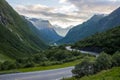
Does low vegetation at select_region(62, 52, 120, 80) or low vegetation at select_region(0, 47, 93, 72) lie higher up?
low vegetation at select_region(0, 47, 93, 72)

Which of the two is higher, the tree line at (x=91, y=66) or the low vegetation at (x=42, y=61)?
the low vegetation at (x=42, y=61)

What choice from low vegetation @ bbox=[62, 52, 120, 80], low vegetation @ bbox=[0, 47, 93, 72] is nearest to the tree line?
low vegetation @ bbox=[62, 52, 120, 80]

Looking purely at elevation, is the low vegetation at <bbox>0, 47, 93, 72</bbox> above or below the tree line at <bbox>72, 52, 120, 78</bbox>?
above

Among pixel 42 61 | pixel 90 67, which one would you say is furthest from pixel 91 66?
pixel 42 61

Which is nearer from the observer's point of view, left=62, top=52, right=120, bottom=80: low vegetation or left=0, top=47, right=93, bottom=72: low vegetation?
left=62, top=52, right=120, bottom=80: low vegetation

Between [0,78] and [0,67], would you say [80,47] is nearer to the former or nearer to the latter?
[0,67]

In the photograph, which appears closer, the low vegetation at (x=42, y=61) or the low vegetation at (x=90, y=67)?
the low vegetation at (x=90, y=67)

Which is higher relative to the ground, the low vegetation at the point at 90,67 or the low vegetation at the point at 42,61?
the low vegetation at the point at 42,61

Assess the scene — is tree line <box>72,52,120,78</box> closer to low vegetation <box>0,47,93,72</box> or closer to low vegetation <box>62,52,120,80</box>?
low vegetation <box>62,52,120,80</box>

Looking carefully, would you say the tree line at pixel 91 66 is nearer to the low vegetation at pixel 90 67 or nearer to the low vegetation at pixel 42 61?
the low vegetation at pixel 90 67

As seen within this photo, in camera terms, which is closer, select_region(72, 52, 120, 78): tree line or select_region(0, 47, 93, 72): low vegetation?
select_region(72, 52, 120, 78): tree line

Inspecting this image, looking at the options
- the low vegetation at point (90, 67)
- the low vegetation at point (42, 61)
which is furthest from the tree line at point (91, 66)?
the low vegetation at point (42, 61)

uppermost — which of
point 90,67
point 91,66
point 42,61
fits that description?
point 42,61

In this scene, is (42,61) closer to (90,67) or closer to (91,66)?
(90,67)
